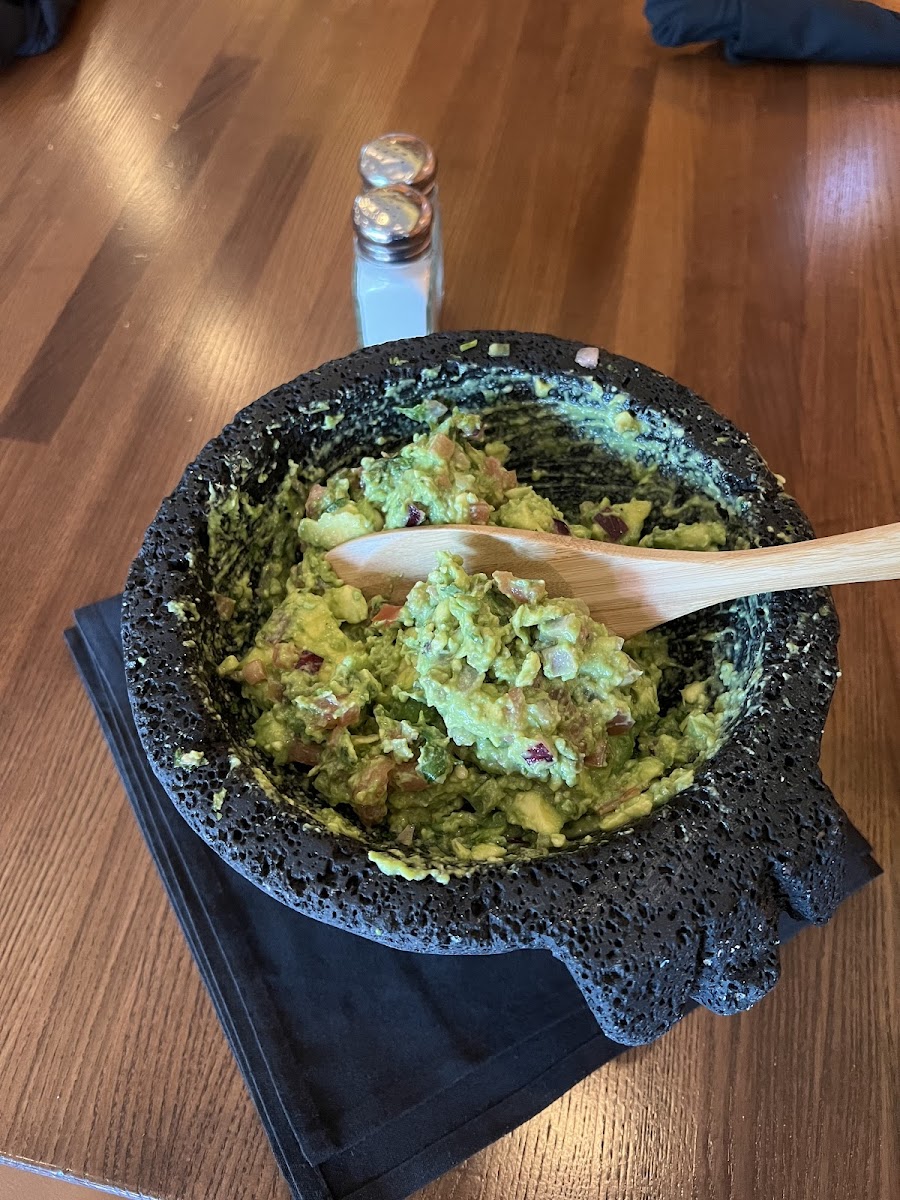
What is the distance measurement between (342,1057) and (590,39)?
1746mm

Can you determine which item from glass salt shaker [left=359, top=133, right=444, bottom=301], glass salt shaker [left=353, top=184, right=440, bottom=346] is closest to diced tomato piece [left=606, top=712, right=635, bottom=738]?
glass salt shaker [left=353, top=184, right=440, bottom=346]

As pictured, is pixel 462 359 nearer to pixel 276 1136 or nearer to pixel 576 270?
pixel 576 270

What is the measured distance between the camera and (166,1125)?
790 millimetres

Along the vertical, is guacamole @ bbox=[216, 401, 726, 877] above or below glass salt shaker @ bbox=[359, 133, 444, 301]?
below

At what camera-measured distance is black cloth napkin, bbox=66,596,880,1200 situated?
0.75 m

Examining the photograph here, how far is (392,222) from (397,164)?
17cm

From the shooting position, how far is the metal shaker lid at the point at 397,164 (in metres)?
1.12

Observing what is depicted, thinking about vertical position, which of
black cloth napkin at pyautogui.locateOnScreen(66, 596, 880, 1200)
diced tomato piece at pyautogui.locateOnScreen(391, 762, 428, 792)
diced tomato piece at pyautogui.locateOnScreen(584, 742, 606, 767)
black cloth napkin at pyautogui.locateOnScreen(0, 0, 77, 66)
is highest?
black cloth napkin at pyautogui.locateOnScreen(0, 0, 77, 66)

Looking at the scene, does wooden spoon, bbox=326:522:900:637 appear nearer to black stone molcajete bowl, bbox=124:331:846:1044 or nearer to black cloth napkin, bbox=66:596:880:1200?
black stone molcajete bowl, bbox=124:331:846:1044

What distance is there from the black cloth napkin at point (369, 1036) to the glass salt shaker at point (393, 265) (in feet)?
2.33

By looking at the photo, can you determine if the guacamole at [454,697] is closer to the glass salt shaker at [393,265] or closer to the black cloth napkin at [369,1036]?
the black cloth napkin at [369,1036]

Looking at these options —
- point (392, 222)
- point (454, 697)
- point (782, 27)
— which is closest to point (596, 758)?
point (454, 697)

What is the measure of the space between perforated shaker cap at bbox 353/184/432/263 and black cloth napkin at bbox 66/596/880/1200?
2.31 ft

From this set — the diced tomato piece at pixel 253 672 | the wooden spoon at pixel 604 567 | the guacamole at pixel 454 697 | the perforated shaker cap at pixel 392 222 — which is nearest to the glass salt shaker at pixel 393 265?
the perforated shaker cap at pixel 392 222
